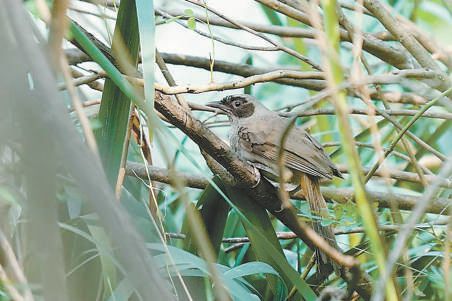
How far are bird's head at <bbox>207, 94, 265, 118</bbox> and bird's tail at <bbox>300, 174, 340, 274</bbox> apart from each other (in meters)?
0.75

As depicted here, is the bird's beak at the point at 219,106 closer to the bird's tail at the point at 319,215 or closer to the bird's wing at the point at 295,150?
the bird's wing at the point at 295,150

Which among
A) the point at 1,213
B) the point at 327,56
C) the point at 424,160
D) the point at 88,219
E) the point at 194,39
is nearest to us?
the point at 327,56

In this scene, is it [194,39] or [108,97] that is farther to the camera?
[194,39]

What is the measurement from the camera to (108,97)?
2350mm

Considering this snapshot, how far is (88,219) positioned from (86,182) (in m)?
1.78

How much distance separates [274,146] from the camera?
4082 mm

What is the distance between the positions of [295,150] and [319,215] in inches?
43.8

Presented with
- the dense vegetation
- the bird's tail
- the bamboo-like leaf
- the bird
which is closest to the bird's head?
the bird

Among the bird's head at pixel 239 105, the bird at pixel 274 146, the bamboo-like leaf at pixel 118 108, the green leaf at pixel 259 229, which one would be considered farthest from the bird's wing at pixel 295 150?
the bamboo-like leaf at pixel 118 108

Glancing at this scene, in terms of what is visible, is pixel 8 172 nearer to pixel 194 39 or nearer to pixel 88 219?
pixel 88 219

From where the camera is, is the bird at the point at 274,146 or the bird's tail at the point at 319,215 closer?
the bird's tail at the point at 319,215

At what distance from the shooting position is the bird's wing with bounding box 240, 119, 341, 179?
3.67 metres

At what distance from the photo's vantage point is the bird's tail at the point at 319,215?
2.83m

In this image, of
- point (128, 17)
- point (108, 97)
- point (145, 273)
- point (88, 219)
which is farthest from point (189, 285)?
point (145, 273)
